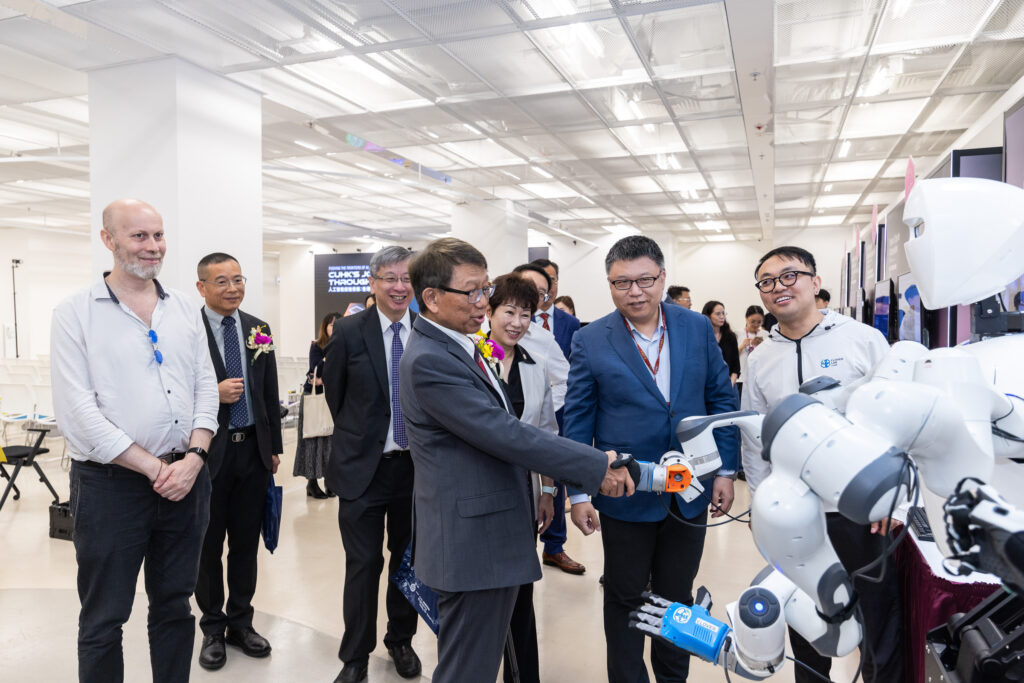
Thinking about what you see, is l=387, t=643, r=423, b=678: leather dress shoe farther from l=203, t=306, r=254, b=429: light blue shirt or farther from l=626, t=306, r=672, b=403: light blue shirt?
l=626, t=306, r=672, b=403: light blue shirt

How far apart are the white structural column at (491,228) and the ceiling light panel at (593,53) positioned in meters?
4.70

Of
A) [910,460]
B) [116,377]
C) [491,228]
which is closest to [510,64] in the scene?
[116,377]

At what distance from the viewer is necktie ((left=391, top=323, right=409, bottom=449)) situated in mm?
2391

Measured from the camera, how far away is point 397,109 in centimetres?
601

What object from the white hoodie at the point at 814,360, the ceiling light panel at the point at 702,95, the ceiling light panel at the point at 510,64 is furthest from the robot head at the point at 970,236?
the ceiling light panel at the point at 702,95

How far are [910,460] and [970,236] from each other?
608 mm

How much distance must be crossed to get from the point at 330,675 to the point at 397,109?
16.1ft

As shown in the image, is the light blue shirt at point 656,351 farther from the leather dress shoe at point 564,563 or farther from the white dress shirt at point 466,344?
the leather dress shoe at point 564,563

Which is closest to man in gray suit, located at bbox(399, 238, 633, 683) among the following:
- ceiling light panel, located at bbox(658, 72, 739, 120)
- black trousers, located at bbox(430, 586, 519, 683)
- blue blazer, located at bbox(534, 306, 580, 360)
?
black trousers, located at bbox(430, 586, 519, 683)

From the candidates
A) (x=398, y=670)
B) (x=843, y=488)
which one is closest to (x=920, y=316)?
(x=398, y=670)

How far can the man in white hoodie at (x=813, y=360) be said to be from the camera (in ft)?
6.48

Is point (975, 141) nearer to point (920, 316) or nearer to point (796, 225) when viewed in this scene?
point (920, 316)

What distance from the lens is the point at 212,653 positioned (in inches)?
98.3

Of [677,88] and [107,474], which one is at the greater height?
[677,88]
